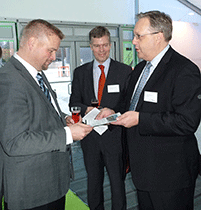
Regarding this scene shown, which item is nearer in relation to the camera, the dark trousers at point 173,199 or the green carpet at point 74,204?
the dark trousers at point 173,199

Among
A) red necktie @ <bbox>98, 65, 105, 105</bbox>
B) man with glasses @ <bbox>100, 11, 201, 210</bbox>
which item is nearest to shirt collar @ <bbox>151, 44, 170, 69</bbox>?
man with glasses @ <bbox>100, 11, 201, 210</bbox>

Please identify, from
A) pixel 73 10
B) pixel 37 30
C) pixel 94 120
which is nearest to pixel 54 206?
pixel 94 120

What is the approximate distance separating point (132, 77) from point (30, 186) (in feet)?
4.03

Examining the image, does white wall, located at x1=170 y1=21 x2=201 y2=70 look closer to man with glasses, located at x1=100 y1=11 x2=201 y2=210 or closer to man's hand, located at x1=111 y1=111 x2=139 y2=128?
man with glasses, located at x1=100 y1=11 x2=201 y2=210

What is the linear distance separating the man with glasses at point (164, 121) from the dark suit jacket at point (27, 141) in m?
0.55

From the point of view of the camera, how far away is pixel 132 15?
18.3ft

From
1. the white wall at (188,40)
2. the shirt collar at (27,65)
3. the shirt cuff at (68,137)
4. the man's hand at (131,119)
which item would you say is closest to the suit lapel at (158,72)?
the man's hand at (131,119)

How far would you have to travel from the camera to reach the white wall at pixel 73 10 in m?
4.18

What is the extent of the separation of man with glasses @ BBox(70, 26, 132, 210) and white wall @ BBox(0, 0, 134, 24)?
8.33ft

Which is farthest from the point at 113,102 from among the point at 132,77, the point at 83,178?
the point at 83,178

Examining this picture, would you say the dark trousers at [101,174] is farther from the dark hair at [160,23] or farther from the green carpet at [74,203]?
the dark hair at [160,23]

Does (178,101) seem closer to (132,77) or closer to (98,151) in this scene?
(132,77)

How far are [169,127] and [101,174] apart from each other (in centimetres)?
116

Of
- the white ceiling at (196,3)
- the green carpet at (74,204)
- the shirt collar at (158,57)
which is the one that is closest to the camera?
the shirt collar at (158,57)
